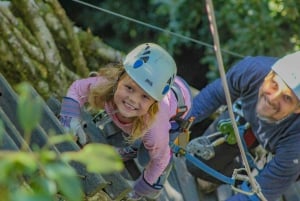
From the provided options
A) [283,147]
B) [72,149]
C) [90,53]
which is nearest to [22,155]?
[72,149]

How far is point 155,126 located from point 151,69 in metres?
0.33

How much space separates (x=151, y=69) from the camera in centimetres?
364

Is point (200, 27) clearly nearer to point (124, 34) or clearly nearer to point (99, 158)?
point (124, 34)

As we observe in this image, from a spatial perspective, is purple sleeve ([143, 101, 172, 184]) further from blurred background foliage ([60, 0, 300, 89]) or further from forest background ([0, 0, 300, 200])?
blurred background foliage ([60, 0, 300, 89])

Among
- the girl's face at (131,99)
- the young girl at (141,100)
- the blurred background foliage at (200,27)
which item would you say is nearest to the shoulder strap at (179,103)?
the young girl at (141,100)

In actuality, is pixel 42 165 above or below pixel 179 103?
above

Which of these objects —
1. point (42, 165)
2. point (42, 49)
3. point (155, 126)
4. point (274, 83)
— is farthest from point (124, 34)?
point (42, 165)

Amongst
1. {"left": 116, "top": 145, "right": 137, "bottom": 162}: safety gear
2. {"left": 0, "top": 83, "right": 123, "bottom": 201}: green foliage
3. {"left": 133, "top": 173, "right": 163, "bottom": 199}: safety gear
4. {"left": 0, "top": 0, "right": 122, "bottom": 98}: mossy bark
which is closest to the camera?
{"left": 0, "top": 83, "right": 123, "bottom": 201}: green foliage

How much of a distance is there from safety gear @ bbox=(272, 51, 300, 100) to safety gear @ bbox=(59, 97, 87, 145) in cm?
106

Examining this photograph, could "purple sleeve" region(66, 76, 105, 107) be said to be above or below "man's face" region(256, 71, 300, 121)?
above

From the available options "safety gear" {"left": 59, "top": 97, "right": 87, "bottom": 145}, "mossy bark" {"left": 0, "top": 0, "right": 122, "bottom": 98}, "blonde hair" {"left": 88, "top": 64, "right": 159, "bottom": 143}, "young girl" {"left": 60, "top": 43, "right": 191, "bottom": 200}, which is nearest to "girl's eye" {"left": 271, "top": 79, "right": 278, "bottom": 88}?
"young girl" {"left": 60, "top": 43, "right": 191, "bottom": 200}

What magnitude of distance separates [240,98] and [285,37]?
150 inches

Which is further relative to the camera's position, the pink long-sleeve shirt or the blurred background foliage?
the blurred background foliage

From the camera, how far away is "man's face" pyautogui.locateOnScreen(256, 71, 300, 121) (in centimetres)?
409
